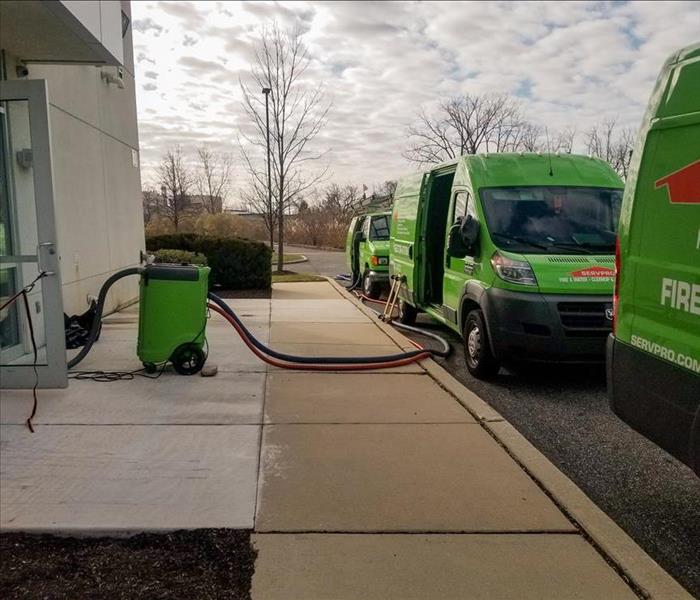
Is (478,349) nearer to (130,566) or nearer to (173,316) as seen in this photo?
(173,316)

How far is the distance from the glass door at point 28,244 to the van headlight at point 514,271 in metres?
4.17

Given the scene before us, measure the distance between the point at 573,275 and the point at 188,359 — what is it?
3.91 meters

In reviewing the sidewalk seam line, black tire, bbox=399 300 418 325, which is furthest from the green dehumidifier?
black tire, bbox=399 300 418 325

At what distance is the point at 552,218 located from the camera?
6.60 m

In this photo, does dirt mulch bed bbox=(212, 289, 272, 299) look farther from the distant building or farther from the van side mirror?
the van side mirror

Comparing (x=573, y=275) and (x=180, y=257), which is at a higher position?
(x=573, y=275)

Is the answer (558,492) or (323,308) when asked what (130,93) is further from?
(558,492)

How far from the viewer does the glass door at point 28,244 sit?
513cm

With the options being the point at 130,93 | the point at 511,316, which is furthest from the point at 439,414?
the point at 130,93

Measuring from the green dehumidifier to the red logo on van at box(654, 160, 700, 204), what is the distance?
166 inches

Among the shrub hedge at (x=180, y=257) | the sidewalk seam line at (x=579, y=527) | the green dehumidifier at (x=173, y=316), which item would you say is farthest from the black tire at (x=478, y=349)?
the shrub hedge at (x=180, y=257)

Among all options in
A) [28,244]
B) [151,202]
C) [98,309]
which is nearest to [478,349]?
[98,309]

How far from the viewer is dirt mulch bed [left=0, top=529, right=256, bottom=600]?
2568 millimetres

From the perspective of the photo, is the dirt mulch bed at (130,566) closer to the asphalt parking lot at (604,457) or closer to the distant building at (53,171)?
the asphalt parking lot at (604,457)
